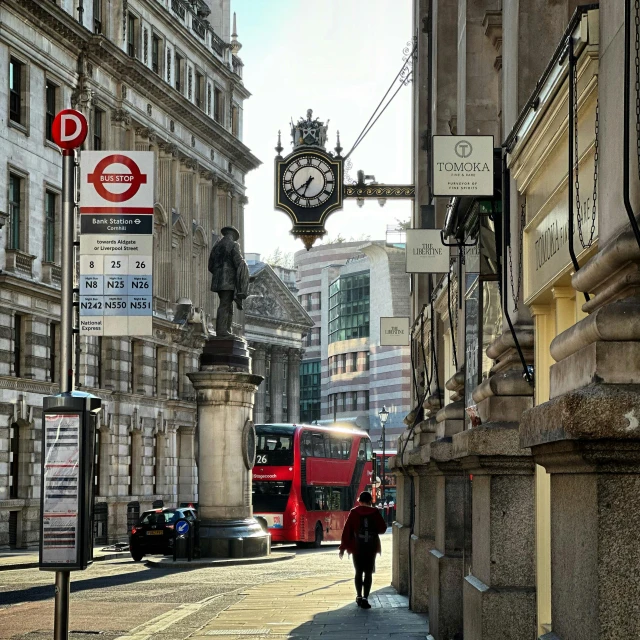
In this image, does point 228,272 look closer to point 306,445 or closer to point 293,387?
point 306,445

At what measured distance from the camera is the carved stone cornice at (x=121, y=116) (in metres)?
59.8

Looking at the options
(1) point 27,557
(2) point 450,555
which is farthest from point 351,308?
(2) point 450,555

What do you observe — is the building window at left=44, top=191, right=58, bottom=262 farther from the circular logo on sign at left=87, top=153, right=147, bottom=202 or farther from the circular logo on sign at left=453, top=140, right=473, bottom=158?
the circular logo on sign at left=453, top=140, right=473, bottom=158

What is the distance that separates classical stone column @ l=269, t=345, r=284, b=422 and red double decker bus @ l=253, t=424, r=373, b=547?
55.2 meters

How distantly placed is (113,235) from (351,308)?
138m

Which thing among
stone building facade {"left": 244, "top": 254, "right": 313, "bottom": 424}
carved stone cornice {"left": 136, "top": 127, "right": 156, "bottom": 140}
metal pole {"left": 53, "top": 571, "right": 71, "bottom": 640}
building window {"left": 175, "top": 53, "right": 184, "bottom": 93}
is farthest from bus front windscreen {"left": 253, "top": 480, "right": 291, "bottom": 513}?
stone building facade {"left": 244, "top": 254, "right": 313, "bottom": 424}

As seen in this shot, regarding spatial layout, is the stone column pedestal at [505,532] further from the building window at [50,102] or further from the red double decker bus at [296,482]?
the building window at [50,102]

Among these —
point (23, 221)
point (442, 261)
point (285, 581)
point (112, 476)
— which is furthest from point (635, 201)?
point (112, 476)

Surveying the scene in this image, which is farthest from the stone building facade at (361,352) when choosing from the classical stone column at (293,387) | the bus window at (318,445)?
the bus window at (318,445)

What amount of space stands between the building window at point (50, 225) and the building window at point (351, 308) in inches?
3787

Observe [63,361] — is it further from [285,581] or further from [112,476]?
[112,476]

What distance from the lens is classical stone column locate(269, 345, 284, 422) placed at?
110m

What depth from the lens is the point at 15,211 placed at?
163 feet

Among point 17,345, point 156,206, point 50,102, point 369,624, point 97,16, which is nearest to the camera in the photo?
point 369,624
